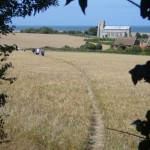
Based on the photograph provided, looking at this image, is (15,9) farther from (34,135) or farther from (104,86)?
(104,86)

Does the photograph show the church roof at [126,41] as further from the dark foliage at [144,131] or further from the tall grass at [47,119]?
the dark foliage at [144,131]

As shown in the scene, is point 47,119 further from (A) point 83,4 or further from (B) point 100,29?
(B) point 100,29

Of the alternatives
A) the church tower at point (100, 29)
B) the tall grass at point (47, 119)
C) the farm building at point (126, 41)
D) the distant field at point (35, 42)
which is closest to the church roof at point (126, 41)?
the farm building at point (126, 41)

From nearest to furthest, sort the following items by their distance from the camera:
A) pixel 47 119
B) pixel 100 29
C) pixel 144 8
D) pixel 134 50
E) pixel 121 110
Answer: pixel 144 8 → pixel 47 119 → pixel 121 110 → pixel 134 50 → pixel 100 29

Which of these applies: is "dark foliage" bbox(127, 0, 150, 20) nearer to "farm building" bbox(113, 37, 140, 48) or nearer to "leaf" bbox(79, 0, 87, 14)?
"leaf" bbox(79, 0, 87, 14)

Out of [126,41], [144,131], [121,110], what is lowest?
[121,110]

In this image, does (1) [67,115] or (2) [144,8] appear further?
(1) [67,115]

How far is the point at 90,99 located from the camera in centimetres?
1784

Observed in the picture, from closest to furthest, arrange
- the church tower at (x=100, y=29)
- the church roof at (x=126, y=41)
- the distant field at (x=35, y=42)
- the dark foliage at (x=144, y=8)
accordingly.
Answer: the dark foliage at (x=144, y=8) < the distant field at (x=35, y=42) < the church roof at (x=126, y=41) < the church tower at (x=100, y=29)

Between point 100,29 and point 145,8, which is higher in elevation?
point 100,29

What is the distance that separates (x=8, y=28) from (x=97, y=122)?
732 centimetres

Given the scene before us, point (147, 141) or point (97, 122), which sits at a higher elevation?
point (147, 141)

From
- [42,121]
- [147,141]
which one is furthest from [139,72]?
[42,121]

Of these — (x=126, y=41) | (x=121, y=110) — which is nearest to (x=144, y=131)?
(x=121, y=110)
